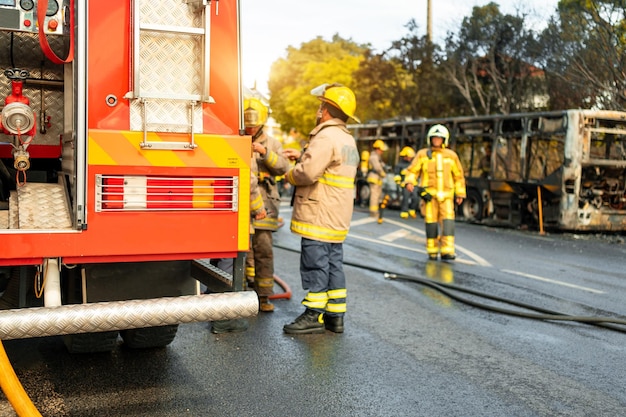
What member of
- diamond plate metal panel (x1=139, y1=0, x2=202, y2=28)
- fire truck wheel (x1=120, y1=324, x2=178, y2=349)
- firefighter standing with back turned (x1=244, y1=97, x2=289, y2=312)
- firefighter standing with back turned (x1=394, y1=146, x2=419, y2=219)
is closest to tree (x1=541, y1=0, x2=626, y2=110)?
firefighter standing with back turned (x1=394, y1=146, x2=419, y2=219)

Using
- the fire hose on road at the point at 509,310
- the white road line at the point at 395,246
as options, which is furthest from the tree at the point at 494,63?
the fire hose on road at the point at 509,310

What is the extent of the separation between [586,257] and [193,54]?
9035 millimetres

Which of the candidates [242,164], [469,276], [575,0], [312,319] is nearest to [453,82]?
[575,0]

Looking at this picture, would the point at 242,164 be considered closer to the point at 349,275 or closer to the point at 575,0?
the point at 349,275

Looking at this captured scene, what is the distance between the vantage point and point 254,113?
6219mm

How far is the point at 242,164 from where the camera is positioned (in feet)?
13.3

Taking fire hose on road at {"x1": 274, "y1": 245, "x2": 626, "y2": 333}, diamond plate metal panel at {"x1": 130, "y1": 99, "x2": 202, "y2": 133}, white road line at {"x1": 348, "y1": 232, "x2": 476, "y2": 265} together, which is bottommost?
white road line at {"x1": 348, "y1": 232, "x2": 476, "y2": 265}

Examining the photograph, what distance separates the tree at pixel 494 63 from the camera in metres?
23.4

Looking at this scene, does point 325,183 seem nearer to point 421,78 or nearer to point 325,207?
point 325,207

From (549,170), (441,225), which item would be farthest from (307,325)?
(549,170)

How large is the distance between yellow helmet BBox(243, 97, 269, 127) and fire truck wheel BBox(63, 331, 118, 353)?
6.98 feet

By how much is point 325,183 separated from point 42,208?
8.50 ft

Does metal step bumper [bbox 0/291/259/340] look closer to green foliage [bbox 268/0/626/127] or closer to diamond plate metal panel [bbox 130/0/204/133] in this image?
diamond plate metal panel [bbox 130/0/204/133]

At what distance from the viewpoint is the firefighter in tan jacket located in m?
5.92
